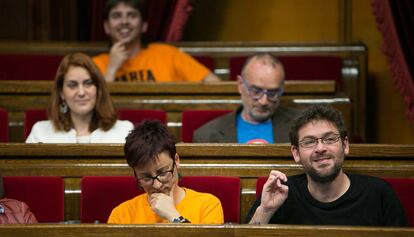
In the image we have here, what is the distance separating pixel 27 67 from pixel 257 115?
632 millimetres

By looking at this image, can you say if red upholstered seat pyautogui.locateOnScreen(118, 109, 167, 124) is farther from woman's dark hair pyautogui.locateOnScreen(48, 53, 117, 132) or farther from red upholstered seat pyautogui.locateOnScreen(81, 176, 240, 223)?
red upholstered seat pyautogui.locateOnScreen(81, 176, 240, 223)

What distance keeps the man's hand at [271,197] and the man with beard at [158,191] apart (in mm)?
49

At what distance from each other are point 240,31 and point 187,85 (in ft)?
1.96

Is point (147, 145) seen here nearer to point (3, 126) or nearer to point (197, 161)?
point (197, 161)

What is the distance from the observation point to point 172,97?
1.78 metres

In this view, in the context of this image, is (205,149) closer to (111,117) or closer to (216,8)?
(111,117)

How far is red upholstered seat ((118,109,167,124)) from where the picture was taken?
1655 mm

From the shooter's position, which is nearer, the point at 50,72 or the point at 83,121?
the point at 83,121

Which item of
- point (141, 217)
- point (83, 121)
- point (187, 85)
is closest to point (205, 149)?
point (141, 217)

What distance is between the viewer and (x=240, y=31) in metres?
2.35

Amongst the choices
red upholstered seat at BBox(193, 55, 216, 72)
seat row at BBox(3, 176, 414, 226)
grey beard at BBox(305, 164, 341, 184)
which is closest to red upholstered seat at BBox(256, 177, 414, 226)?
seat row at BBox(3, 176, 414, 226)

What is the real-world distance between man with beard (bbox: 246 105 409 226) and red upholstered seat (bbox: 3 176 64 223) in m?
0.27

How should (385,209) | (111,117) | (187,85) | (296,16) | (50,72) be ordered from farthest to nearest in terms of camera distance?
(296,16)
(50,72)
(187,85)
(111,117)
(385,209)

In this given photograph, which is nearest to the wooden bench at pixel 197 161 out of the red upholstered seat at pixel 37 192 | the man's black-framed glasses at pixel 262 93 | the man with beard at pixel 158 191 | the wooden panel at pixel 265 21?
the red upholstered seat at pixel 37 192
